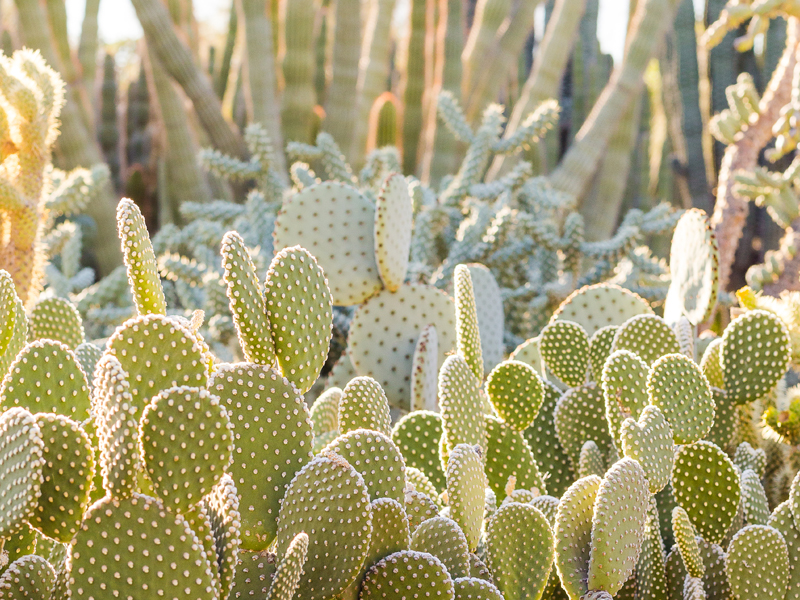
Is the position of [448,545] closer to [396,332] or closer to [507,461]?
[507,461]

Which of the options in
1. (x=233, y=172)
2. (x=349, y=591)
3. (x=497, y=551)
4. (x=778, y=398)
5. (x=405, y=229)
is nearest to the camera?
(x=349, y=591)

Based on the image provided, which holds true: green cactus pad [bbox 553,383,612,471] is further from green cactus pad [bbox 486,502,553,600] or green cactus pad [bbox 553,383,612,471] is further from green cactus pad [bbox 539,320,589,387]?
green cactus pad [bbox 486,502,553,600]

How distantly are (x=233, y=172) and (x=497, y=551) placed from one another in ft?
11.1

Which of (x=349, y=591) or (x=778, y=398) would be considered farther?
(x=778, y=398)

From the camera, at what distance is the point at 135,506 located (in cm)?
82

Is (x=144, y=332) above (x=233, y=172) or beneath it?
above

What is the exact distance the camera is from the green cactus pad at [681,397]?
1421 millimetres

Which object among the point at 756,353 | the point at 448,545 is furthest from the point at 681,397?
the point at 448,545

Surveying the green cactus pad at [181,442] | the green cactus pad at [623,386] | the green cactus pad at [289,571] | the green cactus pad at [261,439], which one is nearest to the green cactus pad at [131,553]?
the green cactus pad at [181,442]

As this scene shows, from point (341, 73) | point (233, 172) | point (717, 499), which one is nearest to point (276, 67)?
point (341, 73)

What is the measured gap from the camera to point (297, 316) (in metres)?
1.16

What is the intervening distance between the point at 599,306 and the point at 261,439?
169cm

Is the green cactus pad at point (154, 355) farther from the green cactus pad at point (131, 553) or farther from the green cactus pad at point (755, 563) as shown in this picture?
the green cactus pad at point (755, 563)

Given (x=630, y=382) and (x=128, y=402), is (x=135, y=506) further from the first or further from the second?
(x=630, y=382)
